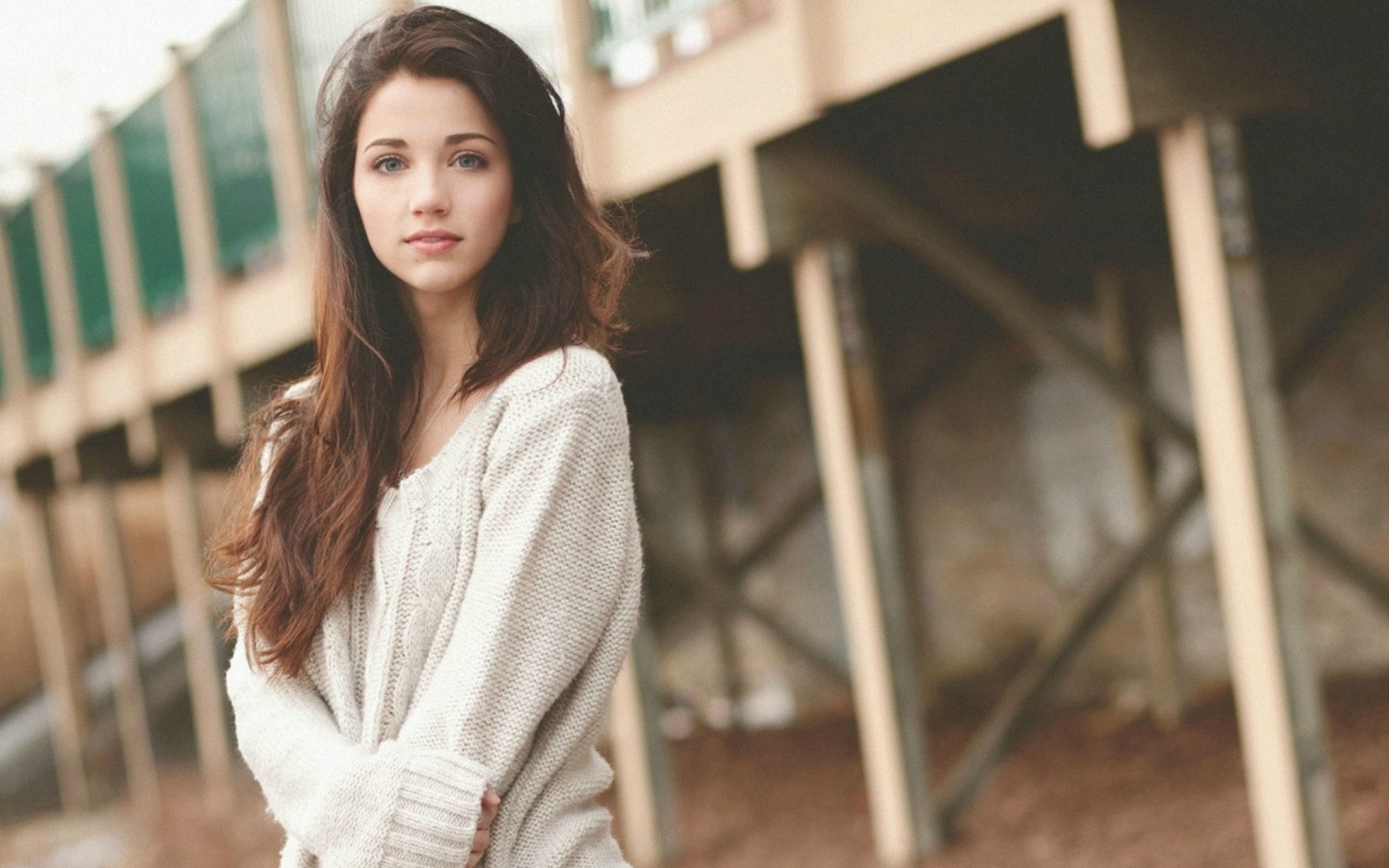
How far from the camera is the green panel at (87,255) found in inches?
580

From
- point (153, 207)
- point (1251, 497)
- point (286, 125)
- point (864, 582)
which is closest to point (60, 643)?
point (153, 207)

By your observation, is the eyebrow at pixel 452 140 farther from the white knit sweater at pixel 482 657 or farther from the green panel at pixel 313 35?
the green panel at pixel 313 35

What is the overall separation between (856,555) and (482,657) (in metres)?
5.49

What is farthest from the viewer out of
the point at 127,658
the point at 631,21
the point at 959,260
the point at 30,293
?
the point at 30,293

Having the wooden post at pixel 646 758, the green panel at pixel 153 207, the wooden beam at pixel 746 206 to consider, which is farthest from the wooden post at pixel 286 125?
the wooden beam at pixel 746 206

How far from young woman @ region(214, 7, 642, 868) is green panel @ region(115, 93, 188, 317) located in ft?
38.5

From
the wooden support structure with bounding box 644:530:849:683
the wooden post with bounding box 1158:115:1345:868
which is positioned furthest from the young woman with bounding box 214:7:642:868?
the wooden support structure with bounding box 644:530:849:683

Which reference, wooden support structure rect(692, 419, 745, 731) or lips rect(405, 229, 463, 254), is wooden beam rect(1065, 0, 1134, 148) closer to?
lips rect(405, 229, 463, 254)

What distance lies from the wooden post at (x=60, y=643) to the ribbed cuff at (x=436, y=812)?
1740cm

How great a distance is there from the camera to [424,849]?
1614 mm

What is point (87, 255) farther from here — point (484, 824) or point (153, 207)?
point (484, 824)

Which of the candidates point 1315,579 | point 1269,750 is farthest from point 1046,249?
point 1269,750

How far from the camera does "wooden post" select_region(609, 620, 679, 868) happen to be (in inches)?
342

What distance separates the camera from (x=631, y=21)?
7746 mm
